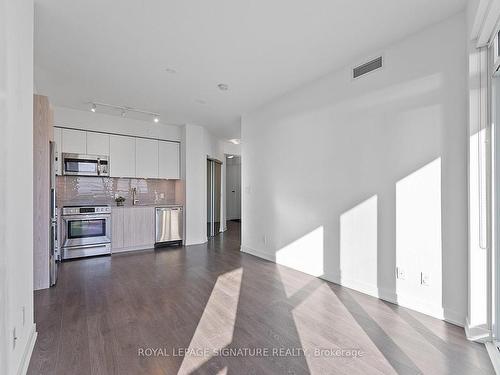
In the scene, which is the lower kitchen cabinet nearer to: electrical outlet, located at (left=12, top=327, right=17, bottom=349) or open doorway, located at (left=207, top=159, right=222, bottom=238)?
open doorway, located at (left=207, top=159, right=222, bottom=238)

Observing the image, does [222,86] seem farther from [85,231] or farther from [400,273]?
[85,231]

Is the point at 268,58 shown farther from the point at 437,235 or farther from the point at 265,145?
the point at 437,235

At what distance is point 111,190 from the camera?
17.8 ft

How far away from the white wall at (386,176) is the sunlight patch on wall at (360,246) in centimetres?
1

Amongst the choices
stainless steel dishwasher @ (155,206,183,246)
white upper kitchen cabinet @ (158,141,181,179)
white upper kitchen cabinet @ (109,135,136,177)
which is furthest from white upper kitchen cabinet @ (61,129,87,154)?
stainless steel dishwasher @ (155,206,183,246)

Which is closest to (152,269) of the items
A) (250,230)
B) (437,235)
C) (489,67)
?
(250,230)

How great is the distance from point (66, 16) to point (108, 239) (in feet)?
12.0

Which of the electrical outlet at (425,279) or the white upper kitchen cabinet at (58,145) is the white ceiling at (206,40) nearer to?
the white upper kitchen cabinet at (58,145)

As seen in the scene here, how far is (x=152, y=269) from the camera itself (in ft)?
12.6

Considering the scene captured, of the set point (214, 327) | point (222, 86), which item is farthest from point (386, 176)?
point (222, 86)

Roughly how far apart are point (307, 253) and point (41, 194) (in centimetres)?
346

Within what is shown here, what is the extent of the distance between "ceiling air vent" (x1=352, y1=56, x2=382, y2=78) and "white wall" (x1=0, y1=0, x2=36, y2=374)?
309 cm

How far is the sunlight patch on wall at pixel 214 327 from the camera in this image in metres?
1.76

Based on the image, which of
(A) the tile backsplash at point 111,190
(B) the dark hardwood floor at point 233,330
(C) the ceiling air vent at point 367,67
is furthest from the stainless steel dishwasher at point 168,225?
(C) the ceiling air vent at point 367,67
